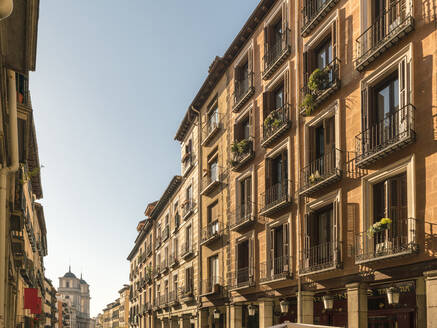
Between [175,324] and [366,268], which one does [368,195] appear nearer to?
[366,268]

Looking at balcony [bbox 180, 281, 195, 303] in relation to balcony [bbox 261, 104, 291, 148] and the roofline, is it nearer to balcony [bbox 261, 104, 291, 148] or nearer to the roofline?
the roofline

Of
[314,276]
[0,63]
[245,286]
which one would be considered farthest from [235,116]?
[0,63]

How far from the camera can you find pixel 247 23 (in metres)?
26.1

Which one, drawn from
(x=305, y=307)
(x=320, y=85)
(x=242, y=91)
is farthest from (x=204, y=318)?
(x=320, y=85)

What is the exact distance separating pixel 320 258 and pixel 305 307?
211cm

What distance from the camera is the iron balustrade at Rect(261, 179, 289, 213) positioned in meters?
21.1

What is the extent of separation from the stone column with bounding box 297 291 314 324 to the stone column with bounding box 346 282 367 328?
3196 millimetres

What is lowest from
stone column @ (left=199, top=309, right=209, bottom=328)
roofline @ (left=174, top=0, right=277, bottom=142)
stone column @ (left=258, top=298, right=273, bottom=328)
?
stone column @ (left=199, top=309, right=209, bottom=328)

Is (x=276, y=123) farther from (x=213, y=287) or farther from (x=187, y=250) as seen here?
(x=187, y=250)

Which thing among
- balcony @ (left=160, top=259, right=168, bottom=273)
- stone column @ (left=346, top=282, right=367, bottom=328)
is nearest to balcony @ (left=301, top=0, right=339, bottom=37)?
stone column @ (left=346, top=282, right=367, bottom=328)

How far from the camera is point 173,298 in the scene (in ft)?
134

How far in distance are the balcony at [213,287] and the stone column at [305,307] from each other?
9.51 m

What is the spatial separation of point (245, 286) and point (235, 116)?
910cm

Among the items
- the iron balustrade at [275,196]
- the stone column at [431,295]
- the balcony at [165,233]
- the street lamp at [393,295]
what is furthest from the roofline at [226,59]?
the stone column at [431,295]
